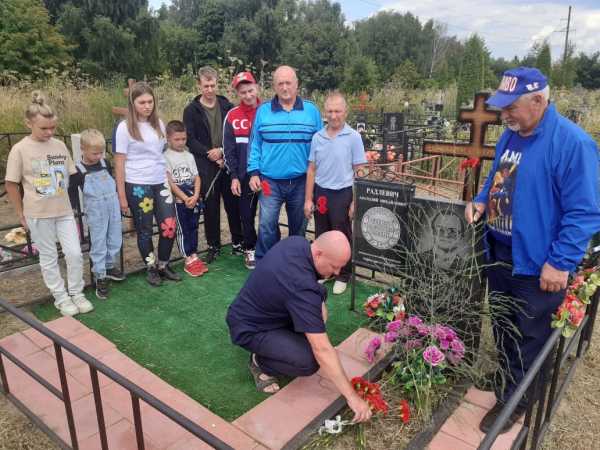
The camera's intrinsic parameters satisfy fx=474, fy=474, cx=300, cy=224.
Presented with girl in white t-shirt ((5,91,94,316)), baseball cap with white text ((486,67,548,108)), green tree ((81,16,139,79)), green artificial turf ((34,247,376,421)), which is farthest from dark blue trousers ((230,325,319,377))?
green tree ((81,16,139,79))

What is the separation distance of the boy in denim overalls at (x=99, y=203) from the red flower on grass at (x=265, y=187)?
1.21 m

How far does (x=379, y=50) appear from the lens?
49844 mm

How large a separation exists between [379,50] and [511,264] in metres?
51.4

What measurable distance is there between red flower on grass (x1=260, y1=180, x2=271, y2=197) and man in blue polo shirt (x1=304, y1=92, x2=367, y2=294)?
12.9 inches

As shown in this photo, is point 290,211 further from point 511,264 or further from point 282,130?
point 511,264

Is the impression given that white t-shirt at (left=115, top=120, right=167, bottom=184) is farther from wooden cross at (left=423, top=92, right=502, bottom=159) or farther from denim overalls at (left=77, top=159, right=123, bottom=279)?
wooden cross at (left=423, top=92, right=502, bottom=159)

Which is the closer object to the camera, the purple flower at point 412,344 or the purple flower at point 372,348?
the purple flower at point 412,344

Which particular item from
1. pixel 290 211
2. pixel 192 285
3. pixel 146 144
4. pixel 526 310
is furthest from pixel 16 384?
pixel 526 310

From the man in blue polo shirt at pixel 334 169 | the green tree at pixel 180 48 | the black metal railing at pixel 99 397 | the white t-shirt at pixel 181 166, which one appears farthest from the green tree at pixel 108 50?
the black metal railing at pixel 99 397

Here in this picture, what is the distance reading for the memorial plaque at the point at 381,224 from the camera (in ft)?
10.7

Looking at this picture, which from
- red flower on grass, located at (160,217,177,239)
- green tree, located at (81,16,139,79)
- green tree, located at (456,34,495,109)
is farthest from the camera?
green tree, located at (81,16,139,79)

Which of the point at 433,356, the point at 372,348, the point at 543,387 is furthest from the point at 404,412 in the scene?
the point at 543,387

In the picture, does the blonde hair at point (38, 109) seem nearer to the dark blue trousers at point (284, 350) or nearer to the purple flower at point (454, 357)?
the dark blue trousers at point (284, 350)

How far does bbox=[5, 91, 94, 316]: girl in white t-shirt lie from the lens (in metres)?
3.23
